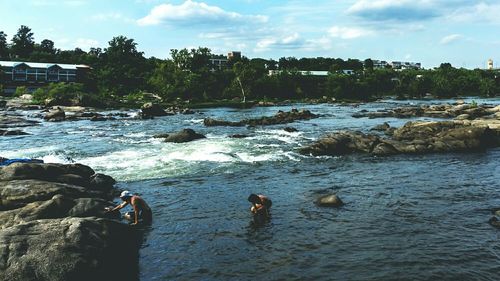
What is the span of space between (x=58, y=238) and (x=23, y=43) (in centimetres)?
18843

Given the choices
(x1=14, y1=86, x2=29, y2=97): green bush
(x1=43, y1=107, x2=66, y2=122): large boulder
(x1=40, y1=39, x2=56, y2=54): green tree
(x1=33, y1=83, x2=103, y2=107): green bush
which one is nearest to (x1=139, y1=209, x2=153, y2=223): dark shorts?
(x1=43, y1=107, x2=66, y2=122): large boulder

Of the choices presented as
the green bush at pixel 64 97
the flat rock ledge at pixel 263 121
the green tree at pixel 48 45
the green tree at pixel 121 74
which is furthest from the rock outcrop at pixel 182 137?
the green tree at pixel 48 45

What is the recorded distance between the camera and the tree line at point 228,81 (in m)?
126

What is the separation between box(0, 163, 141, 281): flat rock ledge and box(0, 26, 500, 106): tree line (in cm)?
10138

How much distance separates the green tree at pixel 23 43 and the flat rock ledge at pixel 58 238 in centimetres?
17809

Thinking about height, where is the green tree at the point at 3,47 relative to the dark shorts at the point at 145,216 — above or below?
above

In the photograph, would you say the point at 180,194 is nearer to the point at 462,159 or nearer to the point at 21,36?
the point at 462,159

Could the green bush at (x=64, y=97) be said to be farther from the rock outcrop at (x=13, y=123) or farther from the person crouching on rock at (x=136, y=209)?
the person crouching on rock at (x=136, y=209)

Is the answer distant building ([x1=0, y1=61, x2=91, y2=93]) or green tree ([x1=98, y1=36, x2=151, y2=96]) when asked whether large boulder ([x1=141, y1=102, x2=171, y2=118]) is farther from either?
distant building ([x1=0, y1=61, x2=91, y2=93])

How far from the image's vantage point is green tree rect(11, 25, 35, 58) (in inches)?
6708

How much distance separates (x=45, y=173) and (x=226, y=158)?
1543 centimetres

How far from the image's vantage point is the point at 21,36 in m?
174

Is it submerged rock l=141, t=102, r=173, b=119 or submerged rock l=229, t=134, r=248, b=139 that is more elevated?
submerged rock l=141, t=102, r=173, b=119

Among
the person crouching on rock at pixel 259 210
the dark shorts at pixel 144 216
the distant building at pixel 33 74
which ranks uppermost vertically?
the distant building at pixel 33 74
